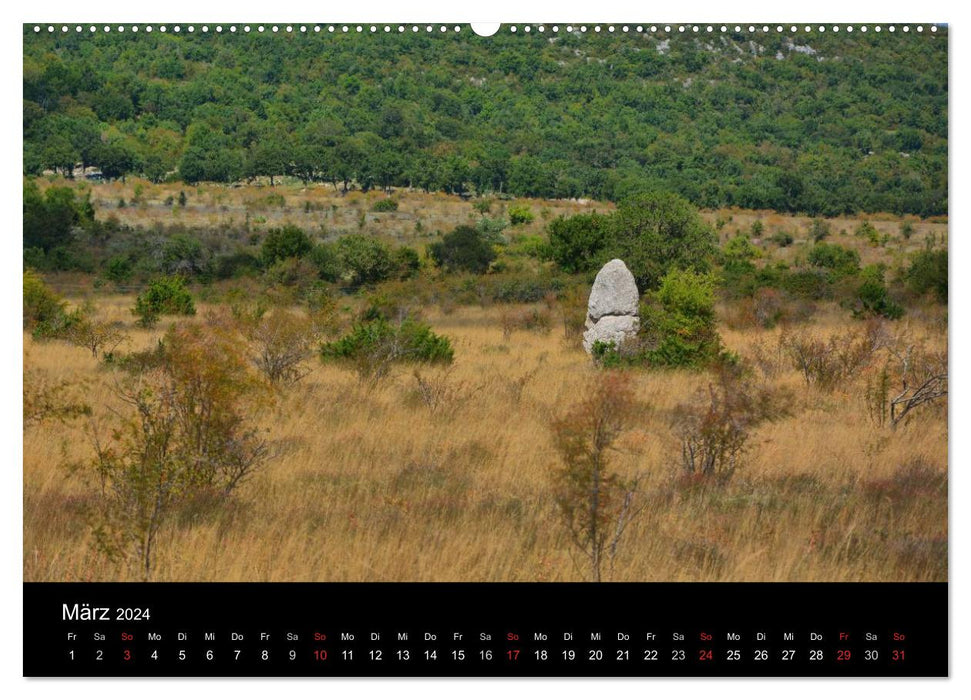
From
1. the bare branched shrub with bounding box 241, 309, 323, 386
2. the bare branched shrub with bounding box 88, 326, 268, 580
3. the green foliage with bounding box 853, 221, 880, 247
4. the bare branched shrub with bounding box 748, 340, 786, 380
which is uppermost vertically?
the bare branched shrub with bounding box 88, 326, 268, 580

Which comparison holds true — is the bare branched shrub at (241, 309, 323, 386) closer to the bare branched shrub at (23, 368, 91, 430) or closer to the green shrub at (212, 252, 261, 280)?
the bare branched shrub at (23, 368, 91, 430)

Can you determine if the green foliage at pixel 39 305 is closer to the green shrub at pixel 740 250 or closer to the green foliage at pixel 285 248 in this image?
the green foliage at pixel 285 248

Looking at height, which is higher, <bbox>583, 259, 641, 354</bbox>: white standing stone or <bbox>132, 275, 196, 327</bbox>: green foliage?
<bbox>583, 259, 641, 354</bbox>: white standing stone

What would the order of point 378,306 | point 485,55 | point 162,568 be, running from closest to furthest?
1. point 162,568
2. point 378,306
3. point 485,55

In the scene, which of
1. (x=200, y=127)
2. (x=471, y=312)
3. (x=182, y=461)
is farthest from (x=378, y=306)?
(x=200, y=127)

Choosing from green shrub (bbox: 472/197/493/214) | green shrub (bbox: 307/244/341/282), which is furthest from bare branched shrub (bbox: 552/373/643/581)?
green shrub (bbox: 472/197/493/214)
